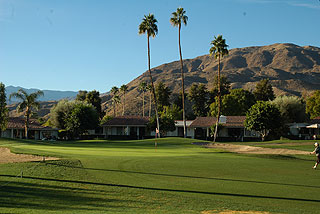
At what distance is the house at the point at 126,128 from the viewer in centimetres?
8142

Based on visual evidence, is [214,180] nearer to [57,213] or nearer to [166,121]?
[57,213]

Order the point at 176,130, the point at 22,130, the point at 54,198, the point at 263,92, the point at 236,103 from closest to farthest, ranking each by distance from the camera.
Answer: the point at 54,198, the point at 22,130, the point at 176,130, the point at 236,103, the point at 263,92

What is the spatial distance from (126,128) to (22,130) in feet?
80.5

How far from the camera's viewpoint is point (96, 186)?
13.3 meters

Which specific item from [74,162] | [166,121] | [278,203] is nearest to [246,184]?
[278,203]

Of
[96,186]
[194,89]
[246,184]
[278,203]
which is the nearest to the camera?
[278,203]

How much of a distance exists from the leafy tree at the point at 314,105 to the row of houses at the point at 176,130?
1550 cm

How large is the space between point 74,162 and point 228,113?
77.2m

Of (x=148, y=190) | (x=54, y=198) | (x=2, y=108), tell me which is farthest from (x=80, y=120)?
(x=54, y=198)

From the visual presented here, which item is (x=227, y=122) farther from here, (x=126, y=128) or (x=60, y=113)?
(x=60, y=113)

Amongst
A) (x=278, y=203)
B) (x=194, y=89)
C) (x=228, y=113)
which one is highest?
(x=194, y=89)

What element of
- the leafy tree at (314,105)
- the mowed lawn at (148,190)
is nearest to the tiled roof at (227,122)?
the leafy tree at (314,105)

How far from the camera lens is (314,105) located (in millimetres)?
94250

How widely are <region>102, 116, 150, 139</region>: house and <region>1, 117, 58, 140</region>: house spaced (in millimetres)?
13073
